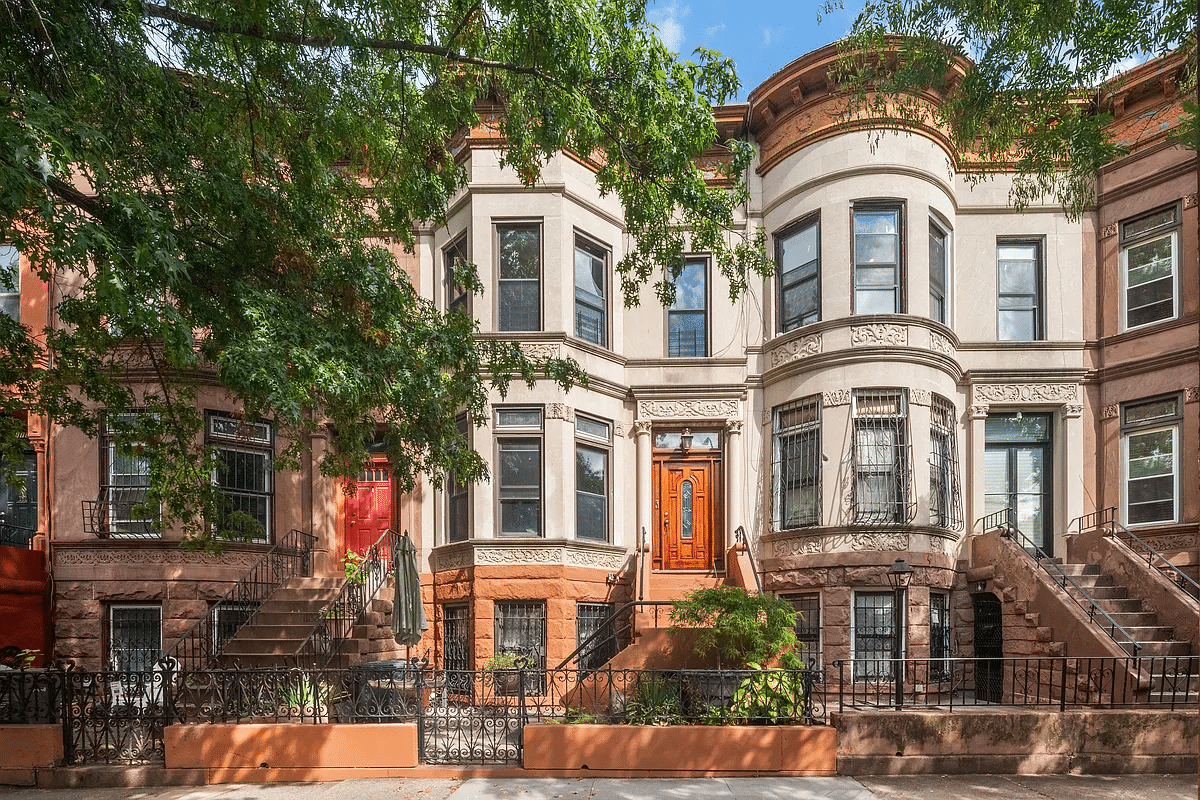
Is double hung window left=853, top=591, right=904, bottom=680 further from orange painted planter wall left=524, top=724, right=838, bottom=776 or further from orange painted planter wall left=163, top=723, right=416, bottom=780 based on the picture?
orange painted planter wall left=163, top=723, right=416, bottom=780

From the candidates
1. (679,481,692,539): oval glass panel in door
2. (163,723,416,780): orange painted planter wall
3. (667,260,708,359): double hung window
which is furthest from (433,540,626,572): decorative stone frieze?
(163,723,416,780): orange painted planter wall

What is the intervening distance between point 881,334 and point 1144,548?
559cm

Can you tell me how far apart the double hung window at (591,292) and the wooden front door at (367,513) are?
4747 mm

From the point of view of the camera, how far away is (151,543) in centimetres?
1355

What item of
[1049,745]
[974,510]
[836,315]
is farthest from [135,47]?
[974,510]

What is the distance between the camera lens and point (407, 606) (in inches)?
447

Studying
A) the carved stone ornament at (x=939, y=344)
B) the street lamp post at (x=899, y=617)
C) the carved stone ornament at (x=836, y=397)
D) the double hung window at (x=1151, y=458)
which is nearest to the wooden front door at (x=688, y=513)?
the carved stone ornament at (x=836, y=397)

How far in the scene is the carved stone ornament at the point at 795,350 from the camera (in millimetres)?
14727

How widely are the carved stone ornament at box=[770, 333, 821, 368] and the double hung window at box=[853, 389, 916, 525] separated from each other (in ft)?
3.75

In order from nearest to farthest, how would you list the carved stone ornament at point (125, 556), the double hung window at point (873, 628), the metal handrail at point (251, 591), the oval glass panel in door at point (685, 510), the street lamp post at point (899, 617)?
1. the street lamp post at point (899, 617)
2. the metal handrail at point (251, 591)
3. the double hung window at point (873, 628)
4. the carved stone ornament at point (125, 556)
5. the oval glass panel in door at point (685, 510)

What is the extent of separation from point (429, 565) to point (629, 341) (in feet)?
18.6

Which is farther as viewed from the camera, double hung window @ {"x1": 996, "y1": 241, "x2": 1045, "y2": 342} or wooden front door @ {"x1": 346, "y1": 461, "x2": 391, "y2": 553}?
double hung window @ {"x1": 996, "y1": 241, "x2": 1045, "y2": 342}

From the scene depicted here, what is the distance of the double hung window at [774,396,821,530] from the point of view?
47.7 feet

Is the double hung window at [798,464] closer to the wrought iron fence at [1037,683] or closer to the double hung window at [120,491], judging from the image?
the wrought iron fence at [1037,683]
